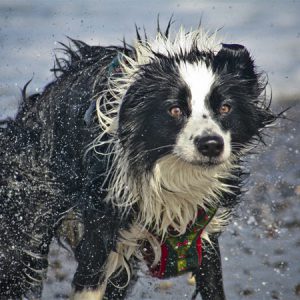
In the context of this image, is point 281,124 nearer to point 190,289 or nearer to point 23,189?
point 190,289

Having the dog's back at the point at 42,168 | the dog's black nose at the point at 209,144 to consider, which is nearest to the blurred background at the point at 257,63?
the dog's back at the point at 42,168

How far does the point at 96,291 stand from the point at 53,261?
6.24ft

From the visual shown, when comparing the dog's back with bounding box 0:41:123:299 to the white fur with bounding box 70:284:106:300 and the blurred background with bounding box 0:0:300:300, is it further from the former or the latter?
the blurred background with bounding box 0:0:300:300

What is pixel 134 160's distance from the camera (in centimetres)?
518

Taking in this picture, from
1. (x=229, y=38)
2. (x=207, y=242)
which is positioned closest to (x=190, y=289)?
(x=207, y=242)

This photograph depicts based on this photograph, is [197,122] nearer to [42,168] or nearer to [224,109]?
[224,109]

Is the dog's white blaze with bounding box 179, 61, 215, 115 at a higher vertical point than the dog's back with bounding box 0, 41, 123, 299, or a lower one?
higher

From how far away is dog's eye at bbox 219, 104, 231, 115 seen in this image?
5090 mm

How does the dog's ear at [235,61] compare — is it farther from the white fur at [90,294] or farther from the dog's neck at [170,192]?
the white fur at [90,294]

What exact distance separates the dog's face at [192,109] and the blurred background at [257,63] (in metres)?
0.98

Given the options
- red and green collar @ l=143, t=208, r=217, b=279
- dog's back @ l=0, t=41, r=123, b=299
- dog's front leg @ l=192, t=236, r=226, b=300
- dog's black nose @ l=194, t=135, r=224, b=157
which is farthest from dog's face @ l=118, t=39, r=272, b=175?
dog's front leg @ l=192, t=236, r=226, b=300

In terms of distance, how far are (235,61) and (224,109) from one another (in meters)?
0.35

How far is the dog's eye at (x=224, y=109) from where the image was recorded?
509cm

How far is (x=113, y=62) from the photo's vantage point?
5.40m
